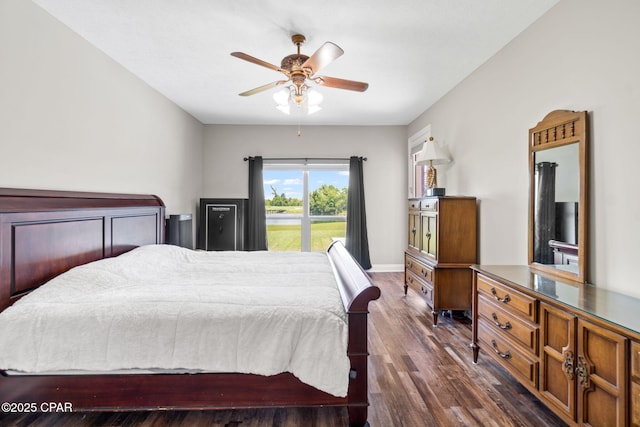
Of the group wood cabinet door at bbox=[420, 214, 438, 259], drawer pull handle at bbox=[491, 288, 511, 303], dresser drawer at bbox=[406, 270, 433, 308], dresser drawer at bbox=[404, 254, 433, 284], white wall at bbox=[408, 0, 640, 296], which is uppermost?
white wall at bbox=[408, 0, 640, 296]

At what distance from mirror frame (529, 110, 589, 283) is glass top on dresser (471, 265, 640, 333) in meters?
0.09

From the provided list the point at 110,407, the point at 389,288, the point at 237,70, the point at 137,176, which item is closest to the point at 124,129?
the point at 137,176

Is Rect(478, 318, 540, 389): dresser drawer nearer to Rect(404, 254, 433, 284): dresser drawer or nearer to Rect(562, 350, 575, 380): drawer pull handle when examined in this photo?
Rect(562, 350, 575, 380): drawer pull handle

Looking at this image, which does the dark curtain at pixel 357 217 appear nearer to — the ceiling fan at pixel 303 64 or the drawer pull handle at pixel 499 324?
the ceiling fan at pixel 303 64

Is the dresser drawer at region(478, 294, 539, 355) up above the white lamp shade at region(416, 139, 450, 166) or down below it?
below

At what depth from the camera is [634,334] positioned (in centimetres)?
113

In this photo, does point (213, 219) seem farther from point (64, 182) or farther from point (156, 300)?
point (156, 300)

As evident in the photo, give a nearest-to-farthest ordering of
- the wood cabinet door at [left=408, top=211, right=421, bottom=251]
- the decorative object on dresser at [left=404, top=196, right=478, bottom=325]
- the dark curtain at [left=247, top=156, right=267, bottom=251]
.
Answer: the decorative object on dresser at [left=404, top=196, right=478, bottom=325] < the wood cabinet door at [left=408, top=211, right=421, bottom=251] < the dark curtain at [left=247, top=156, right=267, bottom=251]

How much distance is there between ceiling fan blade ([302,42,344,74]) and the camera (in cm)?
199

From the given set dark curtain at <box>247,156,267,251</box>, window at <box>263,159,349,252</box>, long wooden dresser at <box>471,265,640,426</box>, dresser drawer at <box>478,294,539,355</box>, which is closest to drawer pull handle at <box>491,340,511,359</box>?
long wooden dresser at <box>471,265,640,426</box>

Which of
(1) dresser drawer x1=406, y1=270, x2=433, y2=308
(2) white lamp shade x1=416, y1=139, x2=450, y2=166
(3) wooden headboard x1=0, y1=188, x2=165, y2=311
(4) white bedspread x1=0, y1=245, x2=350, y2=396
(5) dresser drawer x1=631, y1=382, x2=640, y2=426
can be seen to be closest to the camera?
(5) dresser drawer x1=631, y1=382, x2=640, y2=426

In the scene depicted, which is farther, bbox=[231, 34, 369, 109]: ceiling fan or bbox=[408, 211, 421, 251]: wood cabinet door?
bbox=[408, 211, 421, 251]: wood cabinet door

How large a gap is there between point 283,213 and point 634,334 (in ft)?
15.3

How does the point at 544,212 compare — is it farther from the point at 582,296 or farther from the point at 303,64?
the point at 303,64
